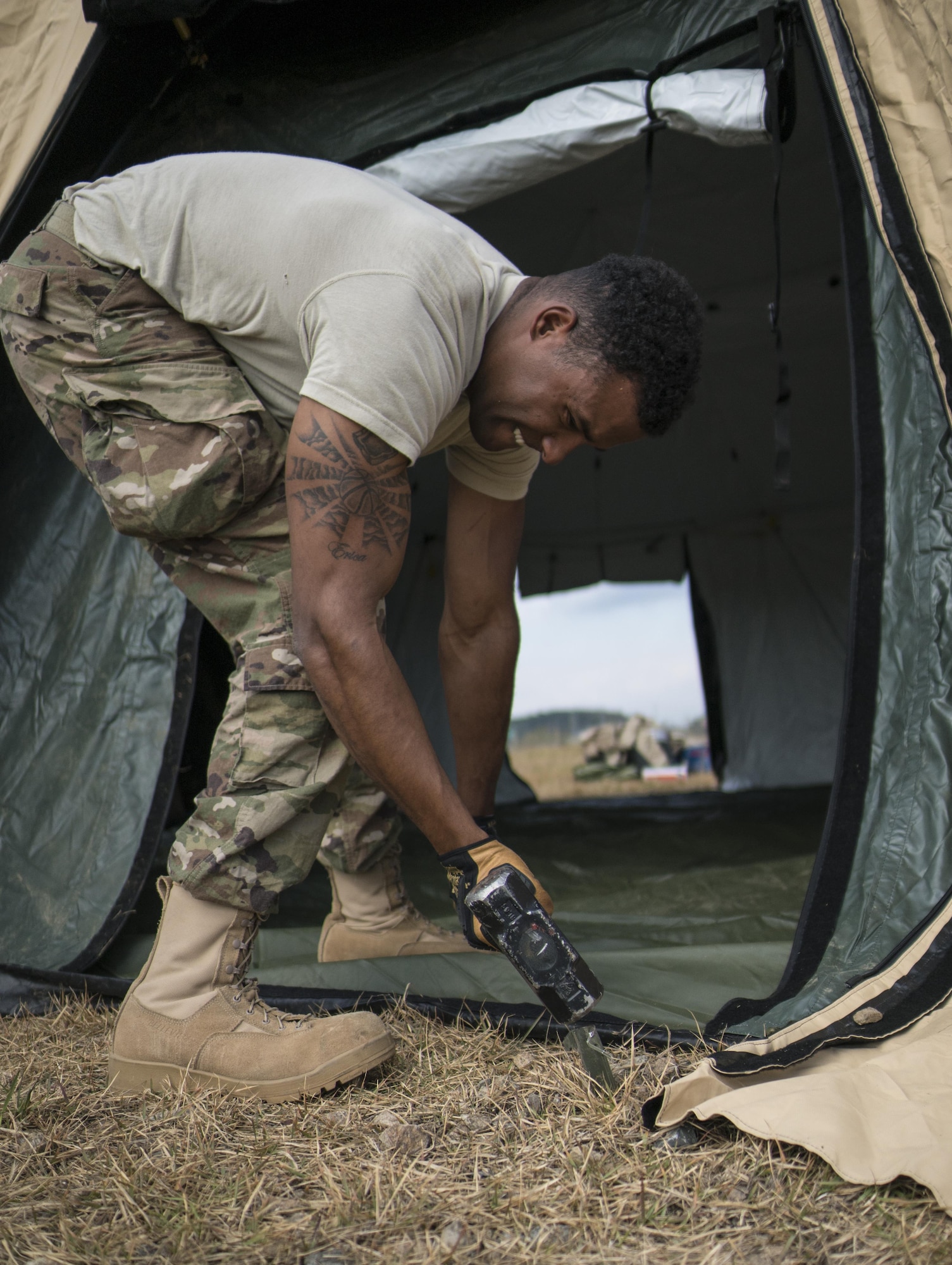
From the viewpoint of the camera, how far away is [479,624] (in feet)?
5.70

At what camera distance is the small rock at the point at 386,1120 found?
3.67 ft

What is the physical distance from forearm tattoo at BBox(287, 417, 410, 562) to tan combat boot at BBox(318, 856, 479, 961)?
736 mm

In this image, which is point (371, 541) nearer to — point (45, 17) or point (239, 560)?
point (239, 560)

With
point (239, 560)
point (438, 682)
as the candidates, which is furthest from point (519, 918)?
point (438, 682)

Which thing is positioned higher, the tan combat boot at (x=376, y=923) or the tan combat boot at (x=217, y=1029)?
the tan combat boot at (x=217, y=1029)

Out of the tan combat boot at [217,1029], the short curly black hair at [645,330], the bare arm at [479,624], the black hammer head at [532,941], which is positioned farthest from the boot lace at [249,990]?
the short curly black hair at [645,330]

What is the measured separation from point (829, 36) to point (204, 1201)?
1.71 meters

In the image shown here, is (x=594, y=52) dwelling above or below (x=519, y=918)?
above

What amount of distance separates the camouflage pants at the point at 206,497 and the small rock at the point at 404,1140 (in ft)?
1.11

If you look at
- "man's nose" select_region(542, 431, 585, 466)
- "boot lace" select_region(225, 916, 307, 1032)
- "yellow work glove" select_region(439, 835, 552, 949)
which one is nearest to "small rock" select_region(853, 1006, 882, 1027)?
"yellow work glove" select_region(439, 835, 552, 949)

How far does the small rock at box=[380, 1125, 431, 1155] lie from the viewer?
3.44ft

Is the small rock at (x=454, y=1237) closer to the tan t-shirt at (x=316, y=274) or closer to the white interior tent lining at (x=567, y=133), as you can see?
the tan t-shirt at (x=316, y=274)

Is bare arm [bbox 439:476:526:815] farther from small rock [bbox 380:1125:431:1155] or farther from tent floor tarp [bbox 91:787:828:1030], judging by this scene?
small rock [bbox 380:1125:431:1155]

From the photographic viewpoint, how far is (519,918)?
113 cm
